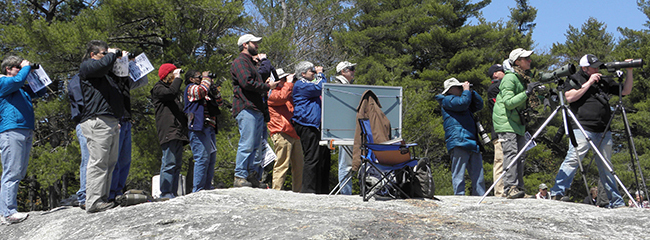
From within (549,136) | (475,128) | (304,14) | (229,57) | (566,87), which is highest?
(304,14)

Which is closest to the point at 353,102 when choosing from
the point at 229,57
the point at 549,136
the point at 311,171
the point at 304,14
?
the point at 311,171

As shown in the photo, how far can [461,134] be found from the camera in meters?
6.56

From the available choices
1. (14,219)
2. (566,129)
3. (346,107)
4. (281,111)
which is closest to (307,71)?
(281,111)

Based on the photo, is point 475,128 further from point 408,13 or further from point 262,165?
point 408,13

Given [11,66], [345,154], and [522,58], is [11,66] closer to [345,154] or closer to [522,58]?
[345,154]

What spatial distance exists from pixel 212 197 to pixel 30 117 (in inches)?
81.9

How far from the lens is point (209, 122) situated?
20.9 feet

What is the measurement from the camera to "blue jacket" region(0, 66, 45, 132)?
5.16 metres

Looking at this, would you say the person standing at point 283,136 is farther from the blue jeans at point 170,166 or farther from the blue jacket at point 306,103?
the blue jeans at point 170,166

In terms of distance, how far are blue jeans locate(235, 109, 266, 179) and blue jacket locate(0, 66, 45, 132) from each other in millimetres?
2118

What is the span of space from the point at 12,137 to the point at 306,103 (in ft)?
10.5

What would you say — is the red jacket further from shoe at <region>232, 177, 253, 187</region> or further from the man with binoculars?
the man with binoculars

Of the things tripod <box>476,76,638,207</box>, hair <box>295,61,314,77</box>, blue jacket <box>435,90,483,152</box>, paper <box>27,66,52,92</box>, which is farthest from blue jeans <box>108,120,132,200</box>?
blue jacket <box>435,90,483,152</box>

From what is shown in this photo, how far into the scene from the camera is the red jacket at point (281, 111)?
636 centimetres
